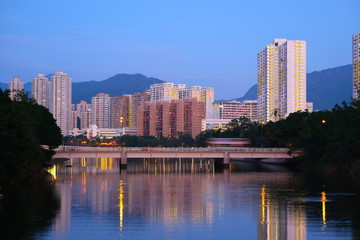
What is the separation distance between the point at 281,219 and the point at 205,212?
→ 219 inches

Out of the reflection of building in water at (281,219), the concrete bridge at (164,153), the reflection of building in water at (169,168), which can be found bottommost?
the reflection of building in water at (169,168)

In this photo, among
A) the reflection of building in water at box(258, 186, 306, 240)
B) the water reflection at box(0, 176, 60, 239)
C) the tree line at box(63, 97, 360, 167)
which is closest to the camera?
the reflection of building in water at box(258, 186, 306, 240)

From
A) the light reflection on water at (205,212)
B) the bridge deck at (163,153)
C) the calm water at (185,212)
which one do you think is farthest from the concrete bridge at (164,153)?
the calm water at (185,212)

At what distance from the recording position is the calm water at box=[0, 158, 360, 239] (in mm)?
31641

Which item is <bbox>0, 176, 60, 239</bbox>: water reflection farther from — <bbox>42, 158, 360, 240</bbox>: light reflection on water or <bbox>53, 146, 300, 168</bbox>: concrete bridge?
<bbox>53, 146, 300, 168</bbox>: concrete bridge

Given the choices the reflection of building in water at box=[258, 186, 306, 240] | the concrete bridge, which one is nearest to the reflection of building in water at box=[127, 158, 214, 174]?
the concrete bridge

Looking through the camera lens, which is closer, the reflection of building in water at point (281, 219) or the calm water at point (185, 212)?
the reflection of building in water at point (281, 219)

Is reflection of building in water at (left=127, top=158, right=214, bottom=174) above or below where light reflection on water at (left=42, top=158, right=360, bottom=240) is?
below

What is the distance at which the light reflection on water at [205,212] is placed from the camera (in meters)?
31.7

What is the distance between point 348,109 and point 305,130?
12405 millimetres

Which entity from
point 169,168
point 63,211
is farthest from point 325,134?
point 63,211

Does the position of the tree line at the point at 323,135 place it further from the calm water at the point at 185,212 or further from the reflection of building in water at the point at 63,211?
the reflection of building in water at the point at 63,211

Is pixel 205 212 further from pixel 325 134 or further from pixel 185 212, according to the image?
pixel 325 134

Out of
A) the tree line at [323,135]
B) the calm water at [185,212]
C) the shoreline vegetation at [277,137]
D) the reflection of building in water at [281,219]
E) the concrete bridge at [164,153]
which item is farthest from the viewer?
the concrete bridge at [164,153]
